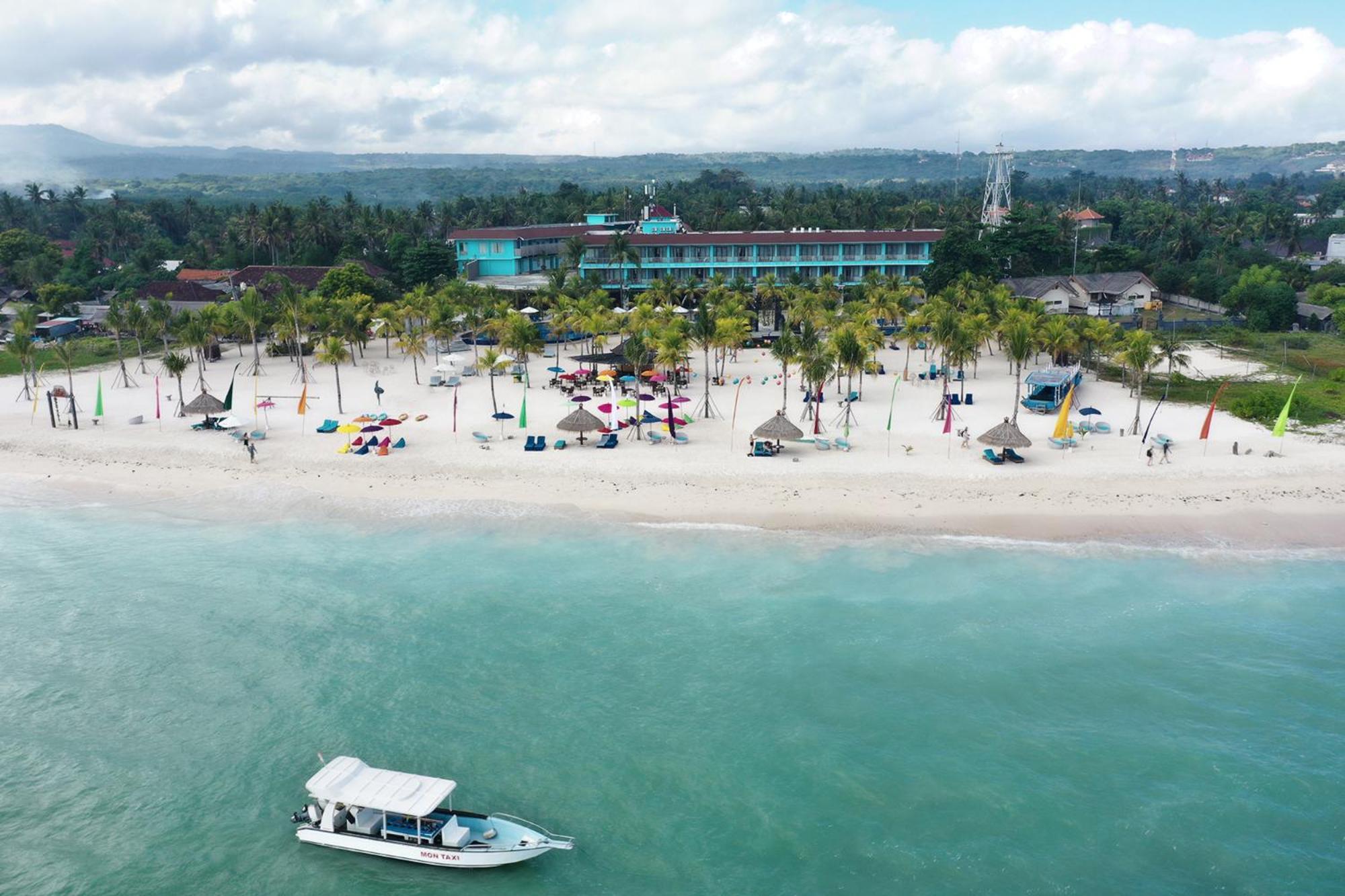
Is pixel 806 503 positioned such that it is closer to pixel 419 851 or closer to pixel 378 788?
pixel 378 788

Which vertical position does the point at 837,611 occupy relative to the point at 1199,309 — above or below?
below

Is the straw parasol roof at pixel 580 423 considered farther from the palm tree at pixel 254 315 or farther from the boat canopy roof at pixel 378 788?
the palm tree at pixel 254 315

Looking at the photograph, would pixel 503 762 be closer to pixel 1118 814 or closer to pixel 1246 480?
pixel 1118 814

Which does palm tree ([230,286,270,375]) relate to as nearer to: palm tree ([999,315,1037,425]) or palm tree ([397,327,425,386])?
palm tree ([397,327,425,386])

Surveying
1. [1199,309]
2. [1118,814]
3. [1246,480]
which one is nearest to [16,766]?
[1118,814]

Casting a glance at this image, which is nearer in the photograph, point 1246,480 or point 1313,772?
point 1313,772
